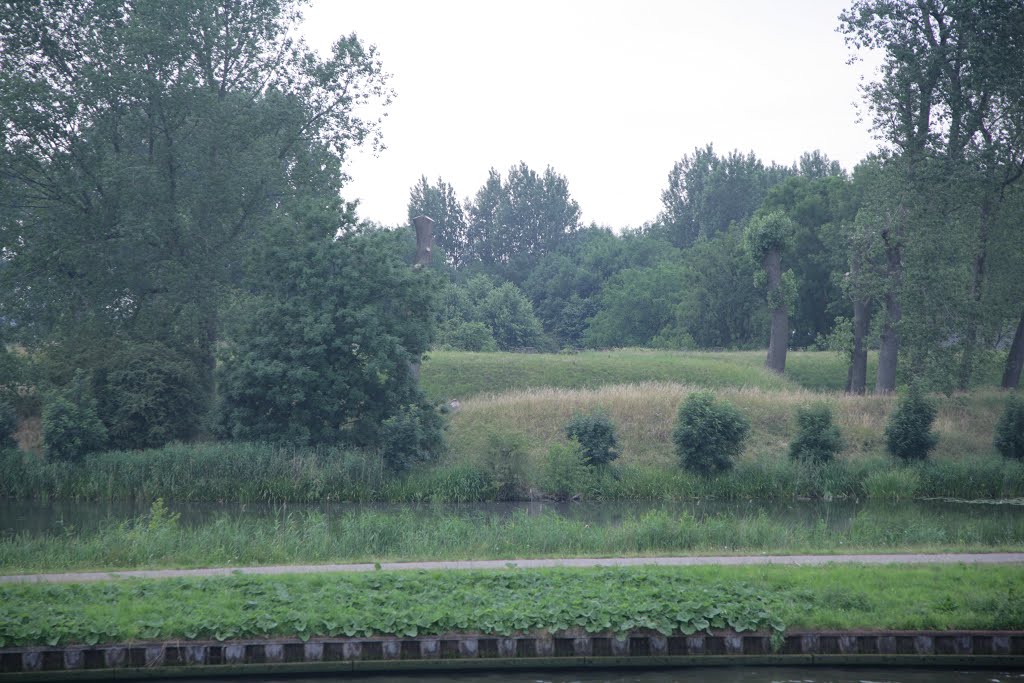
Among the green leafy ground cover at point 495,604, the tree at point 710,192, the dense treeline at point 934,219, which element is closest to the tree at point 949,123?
the dense treeline at point 934,219

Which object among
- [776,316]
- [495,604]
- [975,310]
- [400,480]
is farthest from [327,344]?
[975,310]

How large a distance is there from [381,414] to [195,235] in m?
11.0

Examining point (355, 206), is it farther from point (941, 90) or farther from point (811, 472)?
point (941, 90)

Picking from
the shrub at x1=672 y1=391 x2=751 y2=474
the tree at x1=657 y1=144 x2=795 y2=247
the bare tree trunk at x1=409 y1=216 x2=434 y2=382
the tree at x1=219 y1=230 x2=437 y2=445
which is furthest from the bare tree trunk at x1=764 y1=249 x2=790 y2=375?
the tree at x1=657 y1=144 x2=795 y2=247

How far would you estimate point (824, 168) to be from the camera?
358ft

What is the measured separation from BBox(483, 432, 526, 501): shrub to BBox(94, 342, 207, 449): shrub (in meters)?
11.3

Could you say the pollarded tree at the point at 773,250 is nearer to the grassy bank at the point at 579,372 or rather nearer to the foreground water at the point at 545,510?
the grassy bank at the point at 579,372

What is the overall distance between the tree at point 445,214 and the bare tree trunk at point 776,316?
2375 inches

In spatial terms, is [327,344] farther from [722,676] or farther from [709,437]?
[722,676]

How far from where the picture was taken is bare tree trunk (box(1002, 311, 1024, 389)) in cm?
4250

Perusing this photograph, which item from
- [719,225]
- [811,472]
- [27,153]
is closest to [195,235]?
[27,153]

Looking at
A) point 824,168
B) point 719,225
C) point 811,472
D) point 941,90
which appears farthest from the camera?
point 824,168

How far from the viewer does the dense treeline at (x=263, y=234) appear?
32.3 metres

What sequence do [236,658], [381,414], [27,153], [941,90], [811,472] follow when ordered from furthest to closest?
1. [941,90]
2. [27,153]
3. [381,414]
4. [811,472]
5. [236,658]
